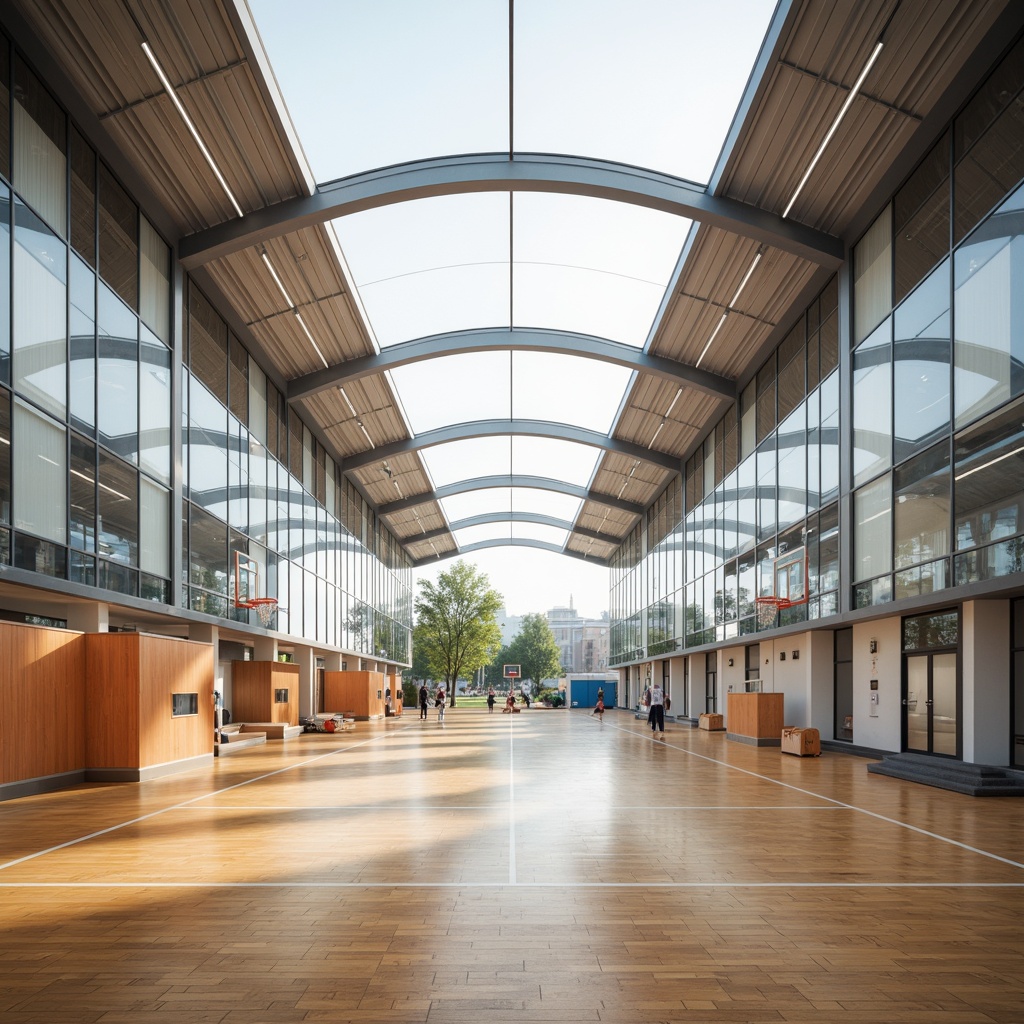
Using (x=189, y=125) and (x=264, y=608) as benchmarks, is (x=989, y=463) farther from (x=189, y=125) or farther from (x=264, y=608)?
(x=264, y=608)

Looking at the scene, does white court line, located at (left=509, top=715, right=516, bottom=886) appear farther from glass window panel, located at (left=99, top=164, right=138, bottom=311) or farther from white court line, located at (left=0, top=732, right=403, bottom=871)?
glass window panel, located at (left=99, top=164, right=138, bottom=311)

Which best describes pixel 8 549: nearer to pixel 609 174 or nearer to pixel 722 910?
pixel 722 910

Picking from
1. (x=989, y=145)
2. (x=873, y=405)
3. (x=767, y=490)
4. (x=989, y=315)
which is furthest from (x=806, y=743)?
(x=989, y=145)

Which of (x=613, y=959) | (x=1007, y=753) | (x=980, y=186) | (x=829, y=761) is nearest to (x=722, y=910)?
(x=613, y=959)

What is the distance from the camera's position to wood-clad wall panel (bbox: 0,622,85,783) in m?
12.4

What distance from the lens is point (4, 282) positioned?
1202 centimetres

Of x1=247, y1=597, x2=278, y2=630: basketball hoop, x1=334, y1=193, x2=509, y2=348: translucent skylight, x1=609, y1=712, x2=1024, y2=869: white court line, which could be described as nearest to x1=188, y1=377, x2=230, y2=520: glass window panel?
x1=247, y1=597, x2=278, y2=630: basketball hoop

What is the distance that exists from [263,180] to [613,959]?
15.9m

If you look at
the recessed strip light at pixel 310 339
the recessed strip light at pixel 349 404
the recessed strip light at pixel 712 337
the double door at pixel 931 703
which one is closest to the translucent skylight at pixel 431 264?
the recessed strip light at pixel 310 339

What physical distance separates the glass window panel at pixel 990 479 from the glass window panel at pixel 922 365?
35.8 inches

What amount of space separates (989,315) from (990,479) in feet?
7.66

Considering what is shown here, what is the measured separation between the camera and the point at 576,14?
49.4ft

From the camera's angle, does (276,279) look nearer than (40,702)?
No

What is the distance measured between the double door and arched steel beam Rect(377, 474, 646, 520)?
26.8 m
